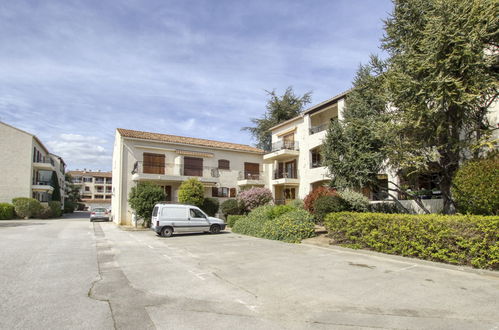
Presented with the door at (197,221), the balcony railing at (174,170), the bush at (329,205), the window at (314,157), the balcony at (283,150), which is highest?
the balcony at (283,150)

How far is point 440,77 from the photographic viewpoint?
10164 millimetres

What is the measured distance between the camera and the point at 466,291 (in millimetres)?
6734

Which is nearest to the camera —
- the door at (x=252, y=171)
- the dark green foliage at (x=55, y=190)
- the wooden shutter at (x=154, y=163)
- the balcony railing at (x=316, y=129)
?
the balcony railing at (x=316, y=129)

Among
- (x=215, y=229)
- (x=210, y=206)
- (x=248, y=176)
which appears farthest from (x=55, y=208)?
(x=215, y=229)

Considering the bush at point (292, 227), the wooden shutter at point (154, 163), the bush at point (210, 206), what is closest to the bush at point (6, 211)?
the wooden shutter at point (154, 163)

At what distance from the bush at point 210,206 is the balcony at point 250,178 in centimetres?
456

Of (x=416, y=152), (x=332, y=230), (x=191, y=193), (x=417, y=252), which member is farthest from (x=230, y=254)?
(x=191, y=193)

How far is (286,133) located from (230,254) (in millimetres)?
18918

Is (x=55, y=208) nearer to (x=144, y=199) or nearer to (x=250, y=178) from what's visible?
(x=144, y=199)

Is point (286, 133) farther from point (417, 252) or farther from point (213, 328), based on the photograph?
point (213, 328)

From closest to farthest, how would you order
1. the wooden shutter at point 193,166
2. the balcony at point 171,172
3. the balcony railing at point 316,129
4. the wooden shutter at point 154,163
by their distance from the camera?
the balcony railing at point 316,129, the balcony at point 171,172, the wooden shutter at point 154,163, the wooden shutter at point 193,166

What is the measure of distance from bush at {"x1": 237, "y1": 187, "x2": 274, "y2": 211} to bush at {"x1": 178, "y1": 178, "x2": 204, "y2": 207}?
3.15 meters

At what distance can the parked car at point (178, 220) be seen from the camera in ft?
57.6

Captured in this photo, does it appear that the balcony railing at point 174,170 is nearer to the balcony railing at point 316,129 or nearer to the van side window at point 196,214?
the van side window at point 196,214
